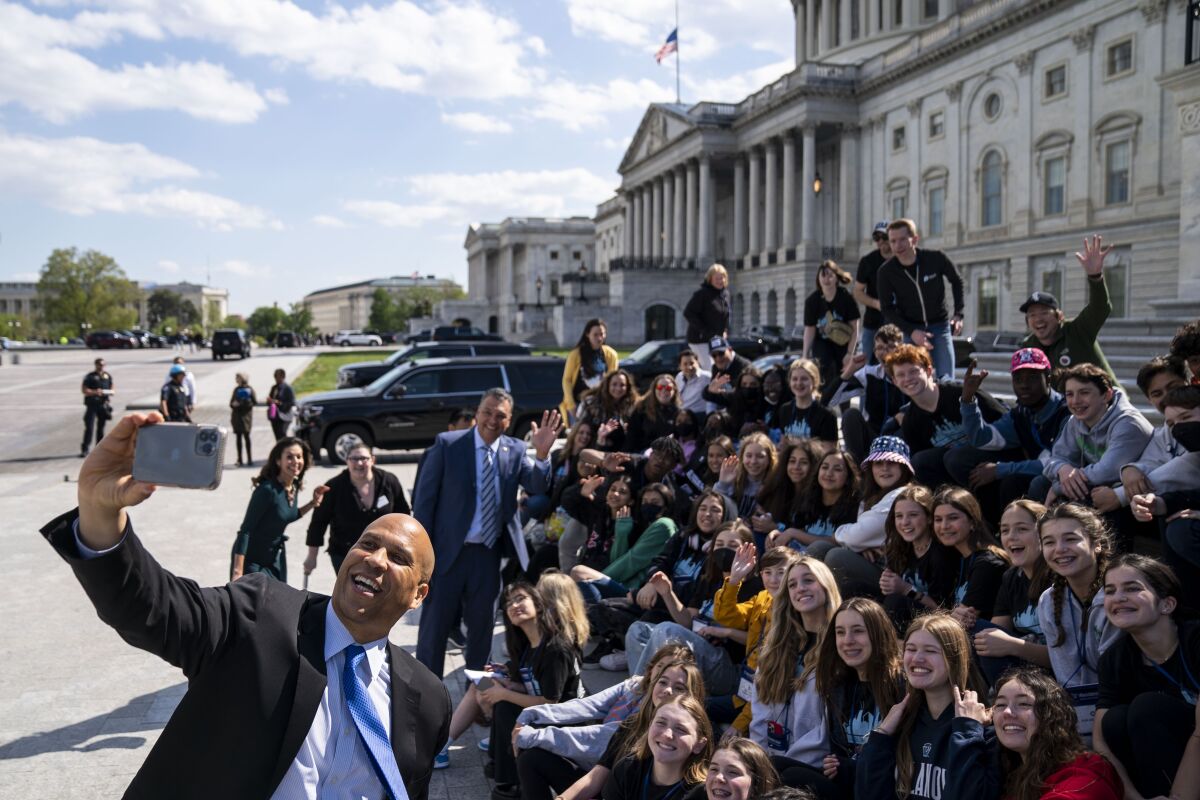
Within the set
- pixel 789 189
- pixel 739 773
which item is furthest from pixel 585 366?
pixel 789 189

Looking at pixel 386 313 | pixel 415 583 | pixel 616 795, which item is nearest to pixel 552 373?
pixel 616 795

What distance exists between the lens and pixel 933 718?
15.0 feet

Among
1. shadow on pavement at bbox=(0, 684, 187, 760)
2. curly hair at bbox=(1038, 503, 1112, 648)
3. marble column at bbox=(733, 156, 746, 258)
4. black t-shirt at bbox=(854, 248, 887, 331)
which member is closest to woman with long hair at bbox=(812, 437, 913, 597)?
curly hair at bbox=(1038, 503, 1112, 648)

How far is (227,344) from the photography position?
70000 millimetres

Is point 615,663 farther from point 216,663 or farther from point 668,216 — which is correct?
point 668,216

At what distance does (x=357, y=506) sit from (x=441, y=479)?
5.17 ft

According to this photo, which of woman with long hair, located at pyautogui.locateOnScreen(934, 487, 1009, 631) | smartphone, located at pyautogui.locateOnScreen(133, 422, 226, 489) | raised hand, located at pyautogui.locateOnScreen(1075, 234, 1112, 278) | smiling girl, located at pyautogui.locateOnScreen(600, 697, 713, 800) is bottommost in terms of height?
smiling girl, located at pyautogui.locateOnScreen(600, 697, 713, 800)

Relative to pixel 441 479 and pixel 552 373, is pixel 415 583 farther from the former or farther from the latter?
pixel 552 373

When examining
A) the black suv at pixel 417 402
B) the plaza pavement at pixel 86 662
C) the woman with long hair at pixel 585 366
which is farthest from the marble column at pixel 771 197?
the woman with long hair at pixel 585 366

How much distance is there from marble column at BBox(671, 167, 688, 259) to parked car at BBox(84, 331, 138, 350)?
54.7 metres

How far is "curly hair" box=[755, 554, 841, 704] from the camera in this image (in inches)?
212

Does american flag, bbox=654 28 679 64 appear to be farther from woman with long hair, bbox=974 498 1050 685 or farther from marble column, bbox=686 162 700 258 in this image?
woman with long hair, bbox=974 498 1050 685

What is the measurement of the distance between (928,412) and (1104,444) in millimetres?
1759

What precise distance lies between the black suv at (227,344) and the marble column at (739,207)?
123 feet
